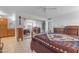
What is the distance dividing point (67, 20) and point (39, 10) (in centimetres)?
59

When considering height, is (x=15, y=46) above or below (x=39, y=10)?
below

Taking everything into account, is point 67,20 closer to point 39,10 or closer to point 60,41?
point 60,41

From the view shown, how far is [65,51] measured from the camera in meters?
2.45

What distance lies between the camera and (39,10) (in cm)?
254

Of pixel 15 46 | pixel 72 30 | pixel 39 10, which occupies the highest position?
pixel 39 10

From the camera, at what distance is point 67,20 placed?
2.53 meters

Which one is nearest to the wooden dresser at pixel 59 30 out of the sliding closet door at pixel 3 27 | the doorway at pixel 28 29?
the doorway at pixel 28 29

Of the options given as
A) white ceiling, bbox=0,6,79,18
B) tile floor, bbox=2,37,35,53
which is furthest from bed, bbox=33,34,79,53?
white ceiling, bbox=0,6,79,18

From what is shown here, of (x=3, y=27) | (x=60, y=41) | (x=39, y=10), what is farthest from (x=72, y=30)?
(x=3, y=27)

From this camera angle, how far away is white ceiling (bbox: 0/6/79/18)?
2.49 meters

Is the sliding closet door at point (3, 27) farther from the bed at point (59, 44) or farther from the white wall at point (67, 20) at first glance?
the white wall at point (67, 20)

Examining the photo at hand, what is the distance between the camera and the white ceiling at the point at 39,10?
249cm

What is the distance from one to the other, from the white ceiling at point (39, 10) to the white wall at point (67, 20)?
8cm
